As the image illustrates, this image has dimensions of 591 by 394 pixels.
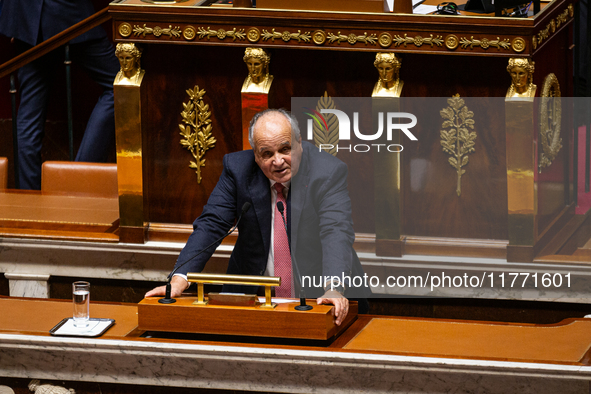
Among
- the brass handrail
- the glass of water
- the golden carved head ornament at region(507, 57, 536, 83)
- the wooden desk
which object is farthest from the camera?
the brass handrail

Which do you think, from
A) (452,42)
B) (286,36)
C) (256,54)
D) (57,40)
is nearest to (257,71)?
(256,54)

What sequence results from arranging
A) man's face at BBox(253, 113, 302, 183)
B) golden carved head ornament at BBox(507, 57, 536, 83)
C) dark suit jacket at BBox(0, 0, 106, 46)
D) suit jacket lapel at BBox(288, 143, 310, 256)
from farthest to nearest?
dark suit jacket at BBox(0, 0, 106, 46), golden carved head ornament at BBox(507, 57, 536, 83), suit jacket lapel at BBox(288, 143, 310, 256), man's face at BBox(253, 113, 302, 183)

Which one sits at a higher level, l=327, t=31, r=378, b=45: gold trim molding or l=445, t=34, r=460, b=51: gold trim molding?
l=327, t=31, r=378, b=45: gold trim molding

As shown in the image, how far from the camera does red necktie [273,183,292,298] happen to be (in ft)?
9.79

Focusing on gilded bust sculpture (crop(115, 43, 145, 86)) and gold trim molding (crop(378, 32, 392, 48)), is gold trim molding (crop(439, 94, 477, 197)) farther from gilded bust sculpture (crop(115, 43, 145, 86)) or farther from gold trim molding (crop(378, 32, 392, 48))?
gilded bust sculpture (crop(115, 43, 145, 86))

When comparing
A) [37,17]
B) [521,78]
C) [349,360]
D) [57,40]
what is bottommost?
[349,360]

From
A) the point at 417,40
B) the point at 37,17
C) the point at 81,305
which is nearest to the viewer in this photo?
the point at 81,305

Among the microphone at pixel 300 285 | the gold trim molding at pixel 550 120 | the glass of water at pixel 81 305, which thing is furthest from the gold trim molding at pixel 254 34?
the glass of water at pixel 81 305

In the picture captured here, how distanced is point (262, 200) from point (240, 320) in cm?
63

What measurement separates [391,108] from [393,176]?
0.27 meters

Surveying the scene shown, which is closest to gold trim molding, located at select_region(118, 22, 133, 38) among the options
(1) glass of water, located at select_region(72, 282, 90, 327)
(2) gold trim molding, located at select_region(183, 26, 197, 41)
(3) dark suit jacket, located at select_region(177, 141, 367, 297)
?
(2) gold trim molding, located at select_region(183, 26, 197, 41)

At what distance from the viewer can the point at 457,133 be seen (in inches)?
140

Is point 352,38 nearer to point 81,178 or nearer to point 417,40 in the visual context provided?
point 417,40

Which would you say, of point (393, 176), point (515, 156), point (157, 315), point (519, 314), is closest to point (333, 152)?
point (393, 176)
